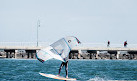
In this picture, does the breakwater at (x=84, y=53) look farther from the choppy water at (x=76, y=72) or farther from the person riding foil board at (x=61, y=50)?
the person riding foil board at (x=61, y=50)

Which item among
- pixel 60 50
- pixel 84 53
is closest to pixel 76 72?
pixel 60 50

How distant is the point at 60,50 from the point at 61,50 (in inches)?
3.5

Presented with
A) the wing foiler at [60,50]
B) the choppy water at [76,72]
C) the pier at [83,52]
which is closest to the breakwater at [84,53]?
the pier at [83,52]

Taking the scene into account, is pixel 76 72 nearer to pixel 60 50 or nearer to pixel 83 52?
pixel 60 50

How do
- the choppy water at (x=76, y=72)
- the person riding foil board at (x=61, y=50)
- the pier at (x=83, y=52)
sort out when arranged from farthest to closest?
the pier at (x=83, y=52)
the choppy water at (x=76, y=72)
the person riding foil board at (x=61, y=50)

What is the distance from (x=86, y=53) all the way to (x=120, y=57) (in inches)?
434

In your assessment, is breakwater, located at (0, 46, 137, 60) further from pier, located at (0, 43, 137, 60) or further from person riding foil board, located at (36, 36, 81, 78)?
person riding foil board, located at (36, 36, 81, 78)

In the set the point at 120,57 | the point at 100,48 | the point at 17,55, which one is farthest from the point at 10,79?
the point at 120,57

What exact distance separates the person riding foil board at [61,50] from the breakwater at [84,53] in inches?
2246

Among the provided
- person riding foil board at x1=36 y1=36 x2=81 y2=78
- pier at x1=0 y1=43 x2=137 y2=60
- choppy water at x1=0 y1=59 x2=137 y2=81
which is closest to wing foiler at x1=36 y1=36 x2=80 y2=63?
person riding foil board at x1=36 y1=36 x2=81 y2=78

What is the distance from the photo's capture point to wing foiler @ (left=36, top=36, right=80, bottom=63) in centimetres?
2366

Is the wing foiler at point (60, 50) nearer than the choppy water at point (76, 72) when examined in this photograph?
Yes

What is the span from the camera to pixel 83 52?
314 feet

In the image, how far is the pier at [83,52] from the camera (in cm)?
8221
